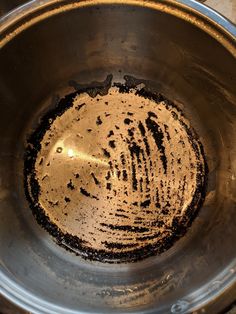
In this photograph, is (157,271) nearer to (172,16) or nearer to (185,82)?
(185,82)

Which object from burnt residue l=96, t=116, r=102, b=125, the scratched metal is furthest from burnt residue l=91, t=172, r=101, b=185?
burnt residue l=96, t=116, r=102, b=125

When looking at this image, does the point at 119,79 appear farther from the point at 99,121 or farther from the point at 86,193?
the point at 86,193

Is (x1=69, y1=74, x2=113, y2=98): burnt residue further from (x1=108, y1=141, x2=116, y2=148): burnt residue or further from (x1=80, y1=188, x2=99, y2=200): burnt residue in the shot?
(x1=80, y1=188, x2=99, y2=200): burnt residue

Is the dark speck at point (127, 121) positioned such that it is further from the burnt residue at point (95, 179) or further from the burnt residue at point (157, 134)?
the burnt residue at point (95, 179)

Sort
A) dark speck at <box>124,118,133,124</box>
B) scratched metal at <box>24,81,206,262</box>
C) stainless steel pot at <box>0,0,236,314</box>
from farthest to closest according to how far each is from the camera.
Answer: dark speck at <box>124,118,133,124</box>
scratched metal at <box>24,81,206,262</box>
stainless steel pot at <box>0,0,236,314</box>

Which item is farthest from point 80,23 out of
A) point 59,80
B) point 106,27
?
point 59,80

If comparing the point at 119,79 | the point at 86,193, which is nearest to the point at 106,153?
the point at 86,193
